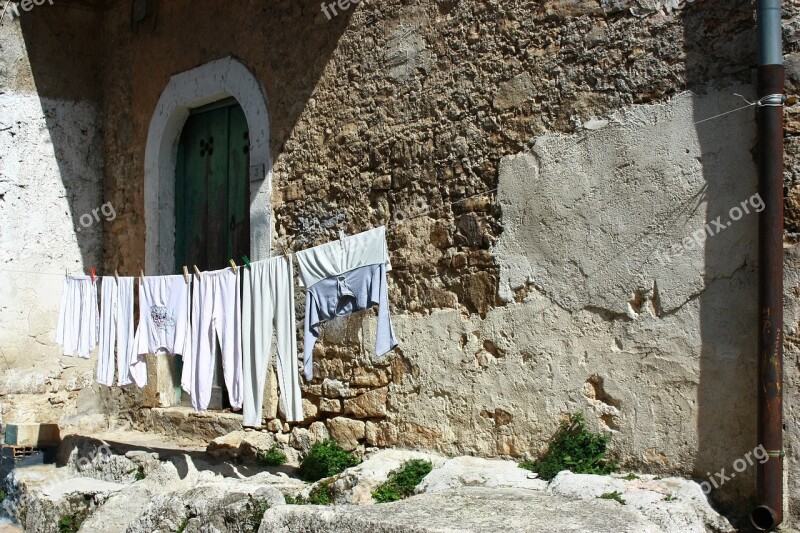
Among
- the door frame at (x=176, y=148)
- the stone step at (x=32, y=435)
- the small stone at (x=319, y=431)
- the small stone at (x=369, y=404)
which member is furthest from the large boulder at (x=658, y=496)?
the stone step at (x=32, y=435)

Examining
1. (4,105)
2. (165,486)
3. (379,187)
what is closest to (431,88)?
(379,187)

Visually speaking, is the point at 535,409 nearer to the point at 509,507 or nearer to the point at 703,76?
the point at 509,507

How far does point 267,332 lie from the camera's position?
17.2 feet

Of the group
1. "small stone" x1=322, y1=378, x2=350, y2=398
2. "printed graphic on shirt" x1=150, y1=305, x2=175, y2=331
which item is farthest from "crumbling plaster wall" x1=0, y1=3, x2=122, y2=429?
"small stone" x1=322, y1=378, x2=350, y2=398

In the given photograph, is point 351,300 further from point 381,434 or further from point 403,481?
point 403,481

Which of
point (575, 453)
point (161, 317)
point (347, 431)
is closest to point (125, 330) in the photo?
point (161, 317)

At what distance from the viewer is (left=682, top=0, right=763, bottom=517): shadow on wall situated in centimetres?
384

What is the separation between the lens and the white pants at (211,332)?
5.34m

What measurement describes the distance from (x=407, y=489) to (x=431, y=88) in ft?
7.61

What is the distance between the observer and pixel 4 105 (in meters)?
7.24

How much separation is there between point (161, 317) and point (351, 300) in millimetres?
1455

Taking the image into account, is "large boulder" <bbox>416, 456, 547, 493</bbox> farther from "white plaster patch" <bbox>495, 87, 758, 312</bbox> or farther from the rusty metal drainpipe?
the rusty metal drainpipe

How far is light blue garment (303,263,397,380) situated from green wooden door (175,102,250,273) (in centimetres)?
170

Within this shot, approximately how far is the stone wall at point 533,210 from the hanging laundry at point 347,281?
349 millimetres
